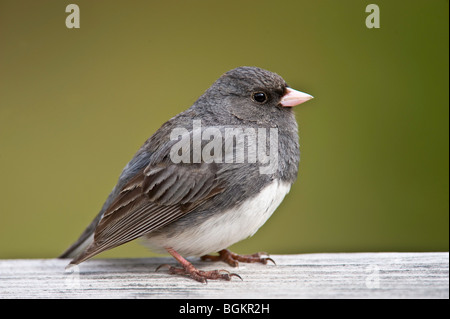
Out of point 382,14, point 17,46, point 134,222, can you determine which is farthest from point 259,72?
point 17,46

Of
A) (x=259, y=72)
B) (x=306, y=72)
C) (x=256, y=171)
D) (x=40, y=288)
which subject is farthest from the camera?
(x=306, y=72)

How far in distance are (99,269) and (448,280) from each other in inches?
55.2

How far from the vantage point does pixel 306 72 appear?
314 cm

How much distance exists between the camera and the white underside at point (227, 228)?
236cm

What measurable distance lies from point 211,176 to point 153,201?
0.27 metres

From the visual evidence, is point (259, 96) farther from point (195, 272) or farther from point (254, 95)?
point (195, 272)

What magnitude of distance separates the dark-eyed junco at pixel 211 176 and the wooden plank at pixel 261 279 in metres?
0.11

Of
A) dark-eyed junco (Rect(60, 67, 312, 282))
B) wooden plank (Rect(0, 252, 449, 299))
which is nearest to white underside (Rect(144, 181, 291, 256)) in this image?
dark-eyed junco (Rect(60, 67, 312, 282))

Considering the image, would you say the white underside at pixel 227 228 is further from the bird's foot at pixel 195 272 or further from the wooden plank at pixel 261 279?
the wooden plank at pixel 261 279

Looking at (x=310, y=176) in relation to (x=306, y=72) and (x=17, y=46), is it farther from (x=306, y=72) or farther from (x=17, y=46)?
(x=17, y=46)

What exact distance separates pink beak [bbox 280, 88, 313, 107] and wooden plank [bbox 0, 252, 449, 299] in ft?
2.24

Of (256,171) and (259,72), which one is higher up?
(259,72)

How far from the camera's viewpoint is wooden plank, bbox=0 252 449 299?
6.81ft

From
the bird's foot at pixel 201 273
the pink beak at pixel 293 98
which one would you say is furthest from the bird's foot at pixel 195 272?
the pink beak at pixel 293 98
